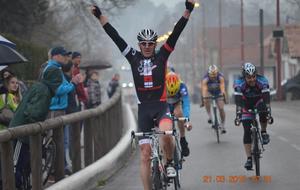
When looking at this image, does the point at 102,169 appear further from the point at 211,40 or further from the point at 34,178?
the point at 211,40

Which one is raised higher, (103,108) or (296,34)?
(296,34)

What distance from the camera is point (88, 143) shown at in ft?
44.8

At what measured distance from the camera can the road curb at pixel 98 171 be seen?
11.1 metres

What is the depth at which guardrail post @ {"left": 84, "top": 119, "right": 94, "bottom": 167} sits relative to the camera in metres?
→ 13.6

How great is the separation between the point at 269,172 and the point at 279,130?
9374 mm

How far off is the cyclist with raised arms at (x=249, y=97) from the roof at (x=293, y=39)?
49655 mm

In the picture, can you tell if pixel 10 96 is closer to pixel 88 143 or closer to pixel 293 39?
pixel 88 143

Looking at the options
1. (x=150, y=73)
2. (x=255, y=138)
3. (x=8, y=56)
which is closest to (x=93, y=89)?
(x=255, y=138)

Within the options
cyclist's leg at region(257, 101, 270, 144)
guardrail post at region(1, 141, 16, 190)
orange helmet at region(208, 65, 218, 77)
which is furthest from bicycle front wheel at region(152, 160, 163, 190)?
orange helmet at region(208, 65, 218, 77)

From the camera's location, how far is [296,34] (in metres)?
65.0

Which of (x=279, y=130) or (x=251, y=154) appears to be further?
(x=279, y=130)

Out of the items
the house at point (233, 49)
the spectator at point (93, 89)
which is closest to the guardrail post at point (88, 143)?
the spectator at point (93, 89)

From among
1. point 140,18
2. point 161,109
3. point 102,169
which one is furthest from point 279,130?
point 140,18

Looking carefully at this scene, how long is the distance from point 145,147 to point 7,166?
163 centimetres
